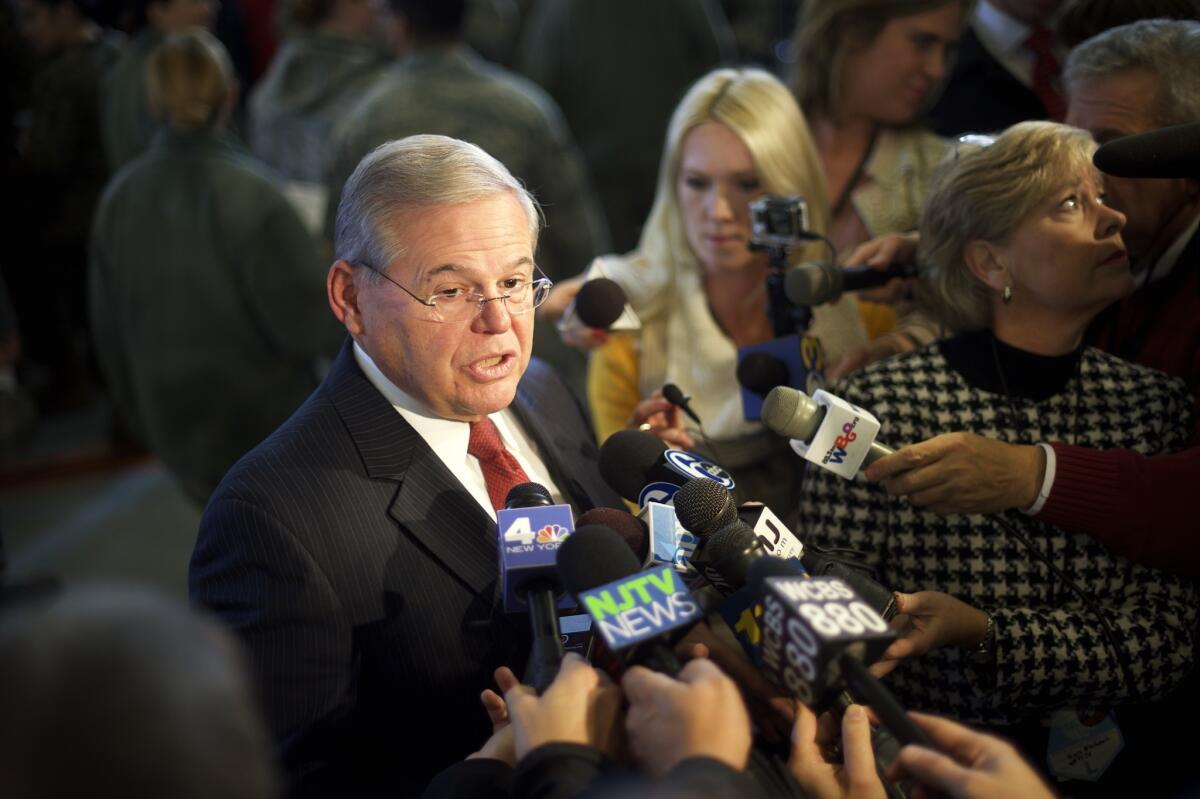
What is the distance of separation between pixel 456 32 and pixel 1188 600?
299cm

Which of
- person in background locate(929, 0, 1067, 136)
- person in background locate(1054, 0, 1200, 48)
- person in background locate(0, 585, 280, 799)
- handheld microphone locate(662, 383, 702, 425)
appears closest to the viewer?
person in background locate(0, 585, 280, 799)

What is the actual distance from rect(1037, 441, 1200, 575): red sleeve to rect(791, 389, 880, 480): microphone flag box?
38 cm

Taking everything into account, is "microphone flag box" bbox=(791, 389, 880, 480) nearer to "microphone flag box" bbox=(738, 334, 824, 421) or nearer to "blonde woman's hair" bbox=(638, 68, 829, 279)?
"microphone flag box" bbox=(738, 334, 824, 421)

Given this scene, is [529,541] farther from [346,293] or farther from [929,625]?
[929,625]

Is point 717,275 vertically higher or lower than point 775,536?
lower

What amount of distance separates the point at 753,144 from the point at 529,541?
1500 millimetres

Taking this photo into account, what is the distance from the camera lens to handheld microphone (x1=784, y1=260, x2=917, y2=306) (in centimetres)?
201

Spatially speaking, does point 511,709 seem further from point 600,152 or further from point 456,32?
point 600,152

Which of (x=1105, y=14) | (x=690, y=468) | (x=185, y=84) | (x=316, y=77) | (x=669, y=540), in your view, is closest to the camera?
(x=669, y=540)

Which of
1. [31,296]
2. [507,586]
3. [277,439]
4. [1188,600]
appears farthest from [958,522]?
[31,296]

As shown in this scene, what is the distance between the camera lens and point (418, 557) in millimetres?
1630

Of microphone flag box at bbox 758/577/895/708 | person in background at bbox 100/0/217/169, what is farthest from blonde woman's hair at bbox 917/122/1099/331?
person in background at bbox 100/0/217/169

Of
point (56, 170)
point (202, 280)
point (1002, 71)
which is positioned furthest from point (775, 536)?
point (56, 170)

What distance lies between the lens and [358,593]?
1.56 m
